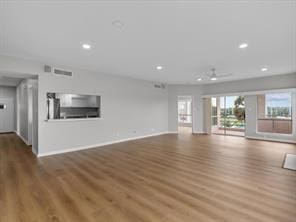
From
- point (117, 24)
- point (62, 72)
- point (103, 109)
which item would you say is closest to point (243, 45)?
point (117, 24)

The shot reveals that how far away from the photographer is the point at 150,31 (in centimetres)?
288

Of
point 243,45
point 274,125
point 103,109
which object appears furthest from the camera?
point 274,125

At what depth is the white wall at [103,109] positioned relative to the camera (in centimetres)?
473

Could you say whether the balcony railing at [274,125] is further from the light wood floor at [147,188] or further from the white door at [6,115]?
the white door at [6,115]

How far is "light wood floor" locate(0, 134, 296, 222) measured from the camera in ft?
6.91

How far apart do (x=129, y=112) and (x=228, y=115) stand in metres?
5.52

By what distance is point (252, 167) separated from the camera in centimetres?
371

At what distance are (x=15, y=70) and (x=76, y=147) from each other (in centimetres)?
283

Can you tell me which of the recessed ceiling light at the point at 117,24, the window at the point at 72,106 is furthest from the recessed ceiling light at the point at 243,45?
the window at the point at 72,106

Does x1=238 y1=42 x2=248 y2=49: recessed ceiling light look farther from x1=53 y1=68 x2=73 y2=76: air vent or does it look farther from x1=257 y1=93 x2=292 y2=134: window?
x1=53 y1=68 x2=73 y2=76: air vent

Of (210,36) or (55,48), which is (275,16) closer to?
(210,36)

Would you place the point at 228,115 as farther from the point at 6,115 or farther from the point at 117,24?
the point at 6,115

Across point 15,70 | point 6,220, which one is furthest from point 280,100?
point 15,70

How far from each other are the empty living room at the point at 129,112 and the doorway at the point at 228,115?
1149mm
